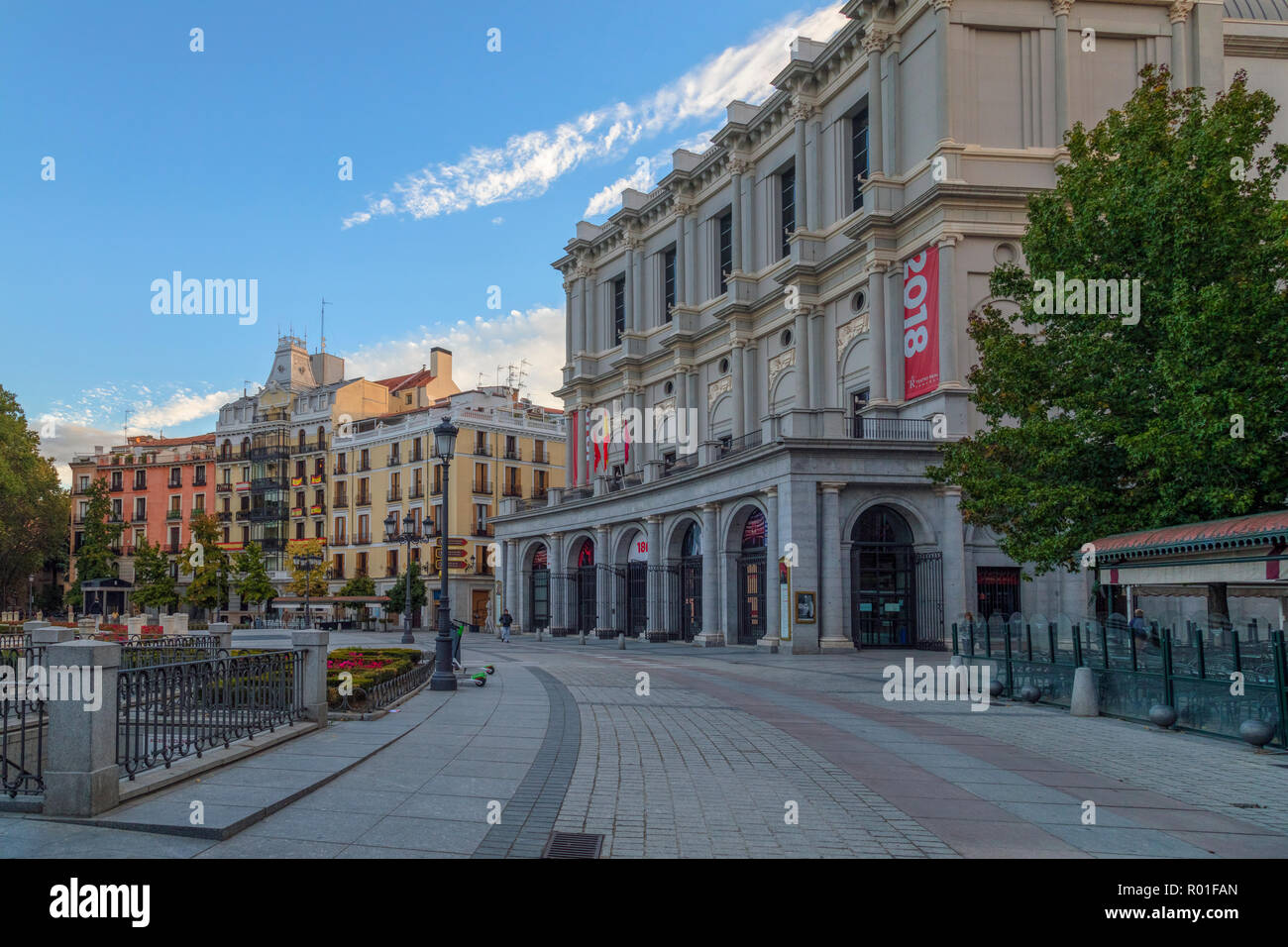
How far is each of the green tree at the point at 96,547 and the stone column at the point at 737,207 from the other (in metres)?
57.8

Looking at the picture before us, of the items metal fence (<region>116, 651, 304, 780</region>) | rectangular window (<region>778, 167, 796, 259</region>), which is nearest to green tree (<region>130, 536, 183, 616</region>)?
rectangular window (<region>778, 167, 796, 259</region>)

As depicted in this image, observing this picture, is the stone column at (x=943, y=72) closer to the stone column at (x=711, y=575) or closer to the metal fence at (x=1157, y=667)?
the stone column at (x=711, y=575)

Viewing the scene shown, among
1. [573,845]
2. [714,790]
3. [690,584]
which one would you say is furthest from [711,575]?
[573,845]

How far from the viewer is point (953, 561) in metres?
31.9

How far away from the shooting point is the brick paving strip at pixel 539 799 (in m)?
7.26

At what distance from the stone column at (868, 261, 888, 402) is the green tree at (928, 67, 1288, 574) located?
15.2 meters

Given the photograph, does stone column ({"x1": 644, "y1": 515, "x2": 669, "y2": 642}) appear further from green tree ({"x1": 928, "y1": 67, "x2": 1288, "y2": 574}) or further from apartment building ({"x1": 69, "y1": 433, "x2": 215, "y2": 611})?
apartment building ({"x1": 69, "y1": 433, "x2": 215, "y2": 611})

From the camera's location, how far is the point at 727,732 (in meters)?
13.6

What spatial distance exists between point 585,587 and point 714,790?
43549 millimetres

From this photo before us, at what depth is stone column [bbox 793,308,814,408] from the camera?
137 feet

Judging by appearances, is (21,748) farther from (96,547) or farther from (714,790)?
(96,547)
